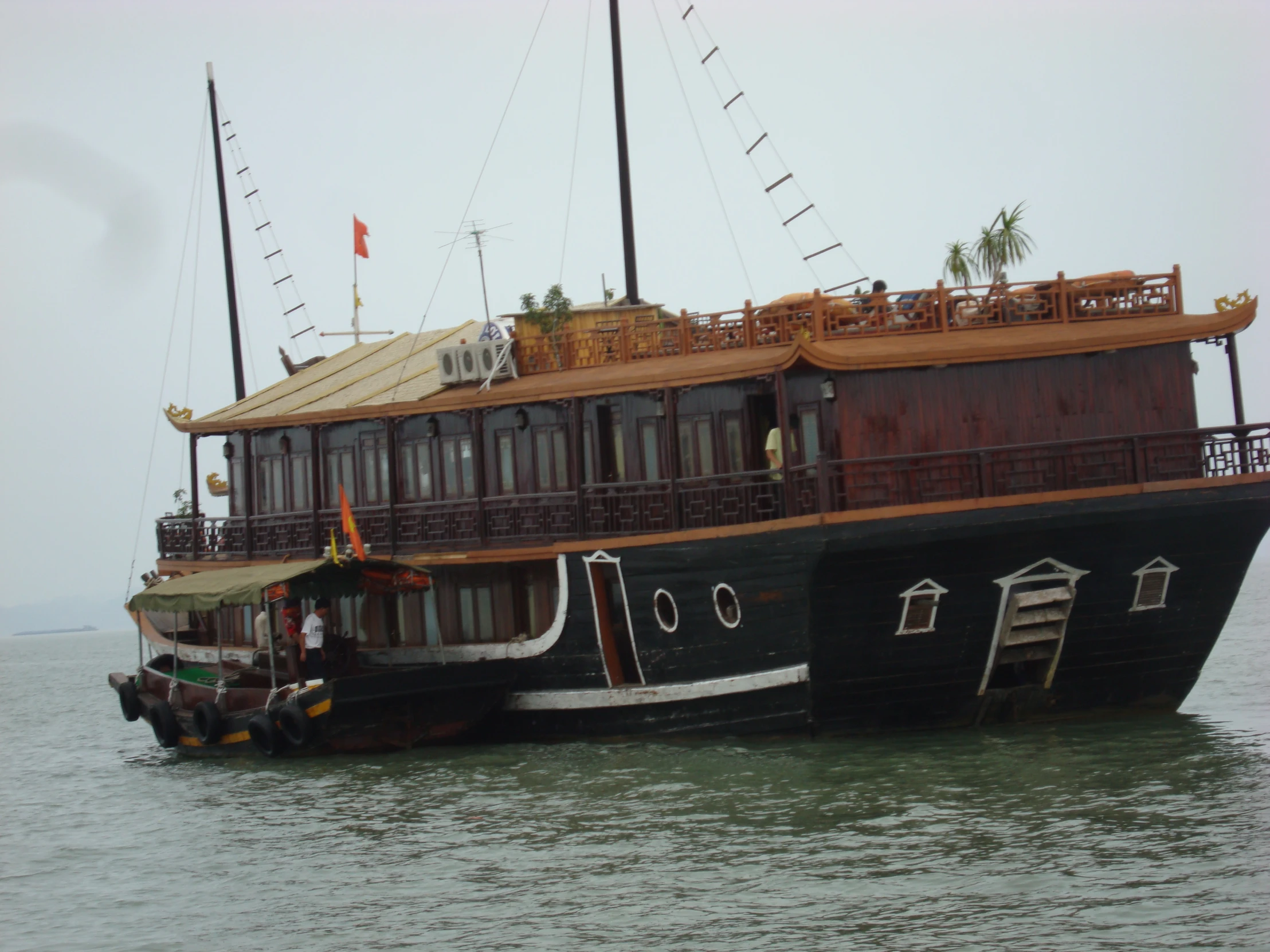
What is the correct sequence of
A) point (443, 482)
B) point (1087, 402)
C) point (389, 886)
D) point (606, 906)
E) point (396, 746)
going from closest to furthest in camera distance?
point (606, 906) < point (389, 886) < point (1087, 402) < point (396, 746) < point (443, 482)

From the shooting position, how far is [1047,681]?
50.1ft

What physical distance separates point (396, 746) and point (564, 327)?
6.80 meters

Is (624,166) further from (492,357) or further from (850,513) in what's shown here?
(850,513)

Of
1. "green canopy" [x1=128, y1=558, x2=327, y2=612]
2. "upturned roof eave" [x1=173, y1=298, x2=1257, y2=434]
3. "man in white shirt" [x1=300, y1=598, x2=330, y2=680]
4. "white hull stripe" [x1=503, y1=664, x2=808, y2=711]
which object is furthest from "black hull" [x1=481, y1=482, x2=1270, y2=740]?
"green canopy" [x1=128, y1=558, x2=327, y2=612]

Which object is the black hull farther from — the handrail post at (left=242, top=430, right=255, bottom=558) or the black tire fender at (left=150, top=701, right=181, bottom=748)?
the handrail post at (left=242, top=430, right=255, bottom=558)

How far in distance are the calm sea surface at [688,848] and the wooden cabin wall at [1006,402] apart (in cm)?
308

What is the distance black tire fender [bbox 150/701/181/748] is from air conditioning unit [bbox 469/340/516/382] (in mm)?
6009

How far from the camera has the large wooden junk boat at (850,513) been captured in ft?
47.4

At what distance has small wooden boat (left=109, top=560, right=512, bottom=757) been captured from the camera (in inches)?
661

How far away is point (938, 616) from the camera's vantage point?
572 inches

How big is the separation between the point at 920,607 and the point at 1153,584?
2.44 meters

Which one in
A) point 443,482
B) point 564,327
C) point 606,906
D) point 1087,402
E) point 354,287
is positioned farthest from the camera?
point 354,287

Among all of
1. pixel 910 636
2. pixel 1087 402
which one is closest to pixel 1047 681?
pixel 910 636

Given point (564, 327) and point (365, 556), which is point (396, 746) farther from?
point (564, 327)
